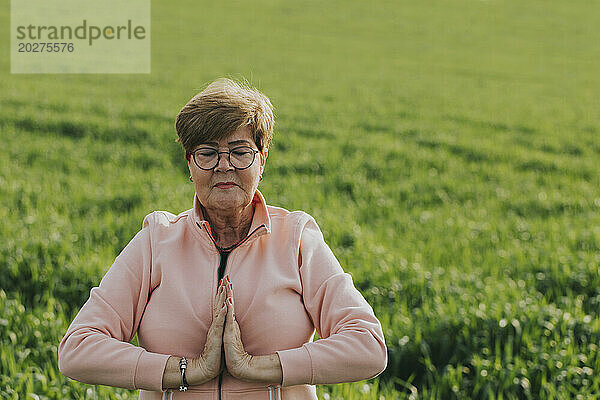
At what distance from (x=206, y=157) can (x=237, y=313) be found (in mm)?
600

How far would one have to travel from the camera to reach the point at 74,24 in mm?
31625

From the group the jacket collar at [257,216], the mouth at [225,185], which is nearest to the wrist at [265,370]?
the jacket collar at [257,216]

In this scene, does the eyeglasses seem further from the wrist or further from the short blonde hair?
the wrist

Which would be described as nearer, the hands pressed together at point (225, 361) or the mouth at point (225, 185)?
the hands pressed together at point (225, 361)

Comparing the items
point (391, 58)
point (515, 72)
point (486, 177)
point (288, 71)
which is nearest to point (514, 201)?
point (486, 177)

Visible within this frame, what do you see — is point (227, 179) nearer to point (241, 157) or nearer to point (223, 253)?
point (241, 157)

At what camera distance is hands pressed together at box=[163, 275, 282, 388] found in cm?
235

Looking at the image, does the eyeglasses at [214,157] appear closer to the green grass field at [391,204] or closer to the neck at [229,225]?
the neck at [229,225]

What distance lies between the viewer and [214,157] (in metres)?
2.47

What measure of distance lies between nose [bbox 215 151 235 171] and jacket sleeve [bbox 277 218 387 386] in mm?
431

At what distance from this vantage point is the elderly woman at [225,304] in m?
2.35

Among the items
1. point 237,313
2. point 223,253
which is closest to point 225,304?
point 237,313

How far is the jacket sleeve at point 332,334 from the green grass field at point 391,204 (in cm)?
110

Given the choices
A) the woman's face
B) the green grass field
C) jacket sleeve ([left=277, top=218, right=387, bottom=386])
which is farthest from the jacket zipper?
the green grass field
